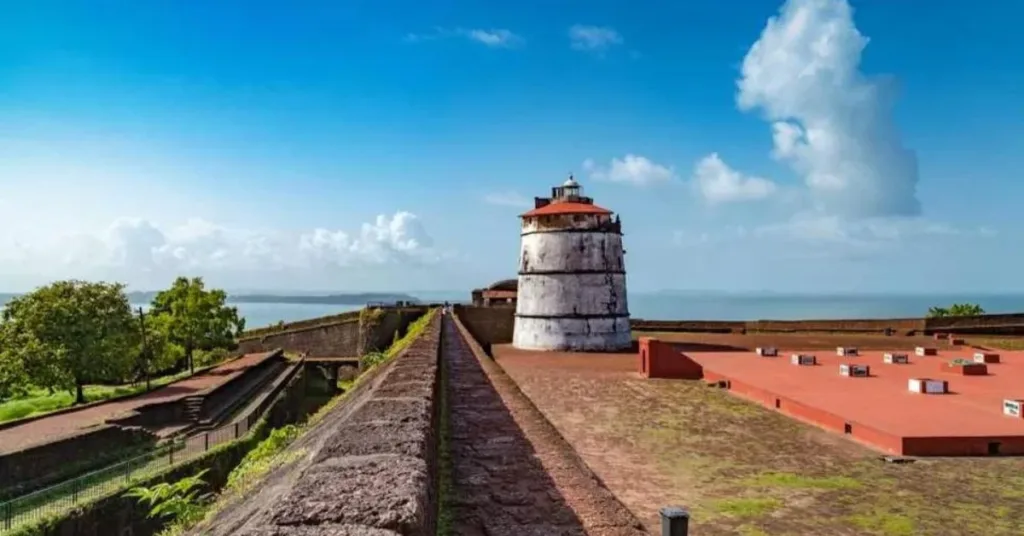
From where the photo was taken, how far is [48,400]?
2602 cm

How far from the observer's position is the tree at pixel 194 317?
3588 centimetres

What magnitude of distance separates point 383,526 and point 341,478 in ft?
1.79

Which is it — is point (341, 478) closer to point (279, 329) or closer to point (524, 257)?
point (524, 257)

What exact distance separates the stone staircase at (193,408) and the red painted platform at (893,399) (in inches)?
638

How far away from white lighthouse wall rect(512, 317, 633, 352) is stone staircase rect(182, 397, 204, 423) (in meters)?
13.2

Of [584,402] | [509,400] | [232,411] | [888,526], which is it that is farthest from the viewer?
[232,411]

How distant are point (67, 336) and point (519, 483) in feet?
81.1

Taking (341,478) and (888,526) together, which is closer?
(341,478)

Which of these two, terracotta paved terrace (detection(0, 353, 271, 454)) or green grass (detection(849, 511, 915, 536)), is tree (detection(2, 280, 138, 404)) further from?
green grass (detection(849, 511, 915, 536))

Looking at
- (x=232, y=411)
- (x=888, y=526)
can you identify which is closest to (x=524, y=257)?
(x=232, y=411)

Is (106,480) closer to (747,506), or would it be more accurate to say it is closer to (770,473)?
(747,506)

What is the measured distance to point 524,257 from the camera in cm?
3159

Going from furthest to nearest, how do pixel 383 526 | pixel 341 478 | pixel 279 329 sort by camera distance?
pixel 279 329 < pixel 341 478 < pixel 383 526

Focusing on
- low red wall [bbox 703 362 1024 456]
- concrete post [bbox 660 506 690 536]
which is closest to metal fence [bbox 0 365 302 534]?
concrete post [bbox 660 506 690 536]
